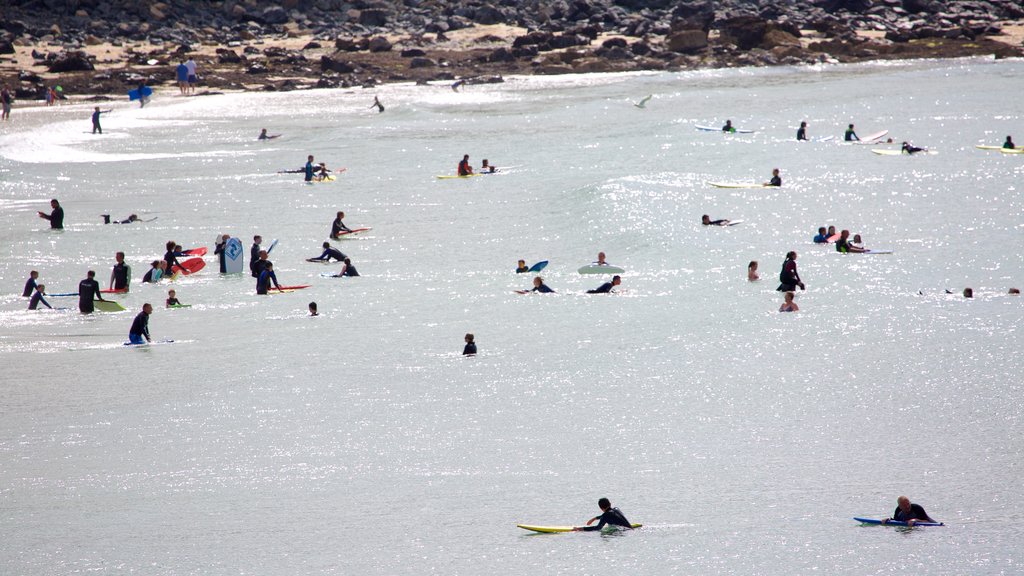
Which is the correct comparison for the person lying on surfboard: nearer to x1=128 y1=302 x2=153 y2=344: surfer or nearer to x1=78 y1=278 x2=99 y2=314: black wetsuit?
x1=128 y1=302 x2=153 y2=344: surfer

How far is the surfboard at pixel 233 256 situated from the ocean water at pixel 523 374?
0.70m

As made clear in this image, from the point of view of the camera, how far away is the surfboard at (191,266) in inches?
1237

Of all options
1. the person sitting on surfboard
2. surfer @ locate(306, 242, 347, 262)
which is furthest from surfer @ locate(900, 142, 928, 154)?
surfer @ locate(306, 242, 347, 262)

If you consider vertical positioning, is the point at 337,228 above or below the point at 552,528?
above

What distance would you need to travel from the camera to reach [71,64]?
222ft

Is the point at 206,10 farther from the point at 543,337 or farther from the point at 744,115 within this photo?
the point at 543,337

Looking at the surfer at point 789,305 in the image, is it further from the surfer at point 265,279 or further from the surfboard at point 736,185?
the surfboard at point 736,185

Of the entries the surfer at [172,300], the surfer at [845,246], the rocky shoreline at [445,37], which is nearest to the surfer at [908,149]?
the surfer at [845,246]

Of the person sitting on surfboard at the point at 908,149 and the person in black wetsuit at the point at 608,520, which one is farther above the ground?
the person sitting on surfboard at the point at 908,149

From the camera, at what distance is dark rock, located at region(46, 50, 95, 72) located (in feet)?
222

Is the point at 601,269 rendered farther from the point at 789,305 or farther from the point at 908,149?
the point at 908,149

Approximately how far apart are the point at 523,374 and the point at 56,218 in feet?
63.9

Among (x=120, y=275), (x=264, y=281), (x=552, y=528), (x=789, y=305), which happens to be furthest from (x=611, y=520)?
(x=120, y=275)

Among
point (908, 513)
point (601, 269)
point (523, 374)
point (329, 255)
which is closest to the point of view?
point (908, 513)
